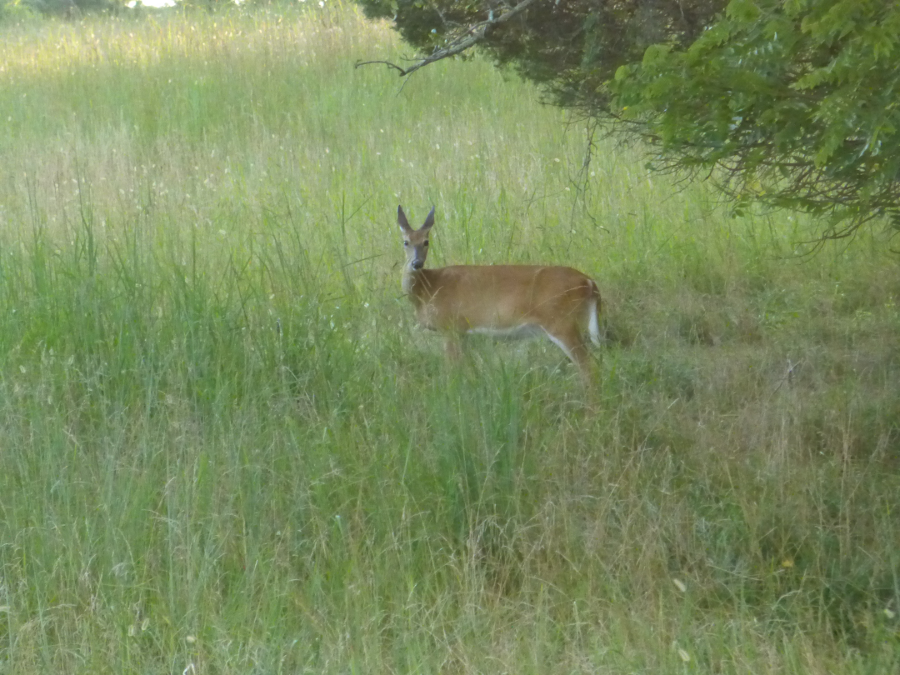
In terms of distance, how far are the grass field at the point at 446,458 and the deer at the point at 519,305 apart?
166 mm

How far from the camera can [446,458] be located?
4.13m

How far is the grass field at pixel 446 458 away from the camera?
3.38 meters

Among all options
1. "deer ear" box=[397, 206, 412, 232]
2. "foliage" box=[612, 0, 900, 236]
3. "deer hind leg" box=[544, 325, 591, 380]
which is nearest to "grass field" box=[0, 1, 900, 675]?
"deer hind leg" box=[544, 325, 591, 380]

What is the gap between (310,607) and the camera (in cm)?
352

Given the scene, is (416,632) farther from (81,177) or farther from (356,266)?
(81,177)

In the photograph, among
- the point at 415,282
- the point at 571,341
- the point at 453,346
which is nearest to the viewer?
the point at 453,346

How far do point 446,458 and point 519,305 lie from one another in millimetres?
2269

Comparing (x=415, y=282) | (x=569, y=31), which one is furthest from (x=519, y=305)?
(x=569, y=31)

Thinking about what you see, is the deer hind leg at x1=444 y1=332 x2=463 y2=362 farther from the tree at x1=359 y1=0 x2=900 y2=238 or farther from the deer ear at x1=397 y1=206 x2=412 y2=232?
the tree at x1=359 y1=0 x2=900 y2=238

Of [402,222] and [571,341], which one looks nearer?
[571,341]

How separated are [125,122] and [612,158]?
18.9ft

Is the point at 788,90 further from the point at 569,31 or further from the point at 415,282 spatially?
the point at 415,282

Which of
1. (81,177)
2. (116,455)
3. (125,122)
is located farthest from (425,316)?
(125,122)

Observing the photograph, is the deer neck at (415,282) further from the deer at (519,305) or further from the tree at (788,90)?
the tree at (788,90)
